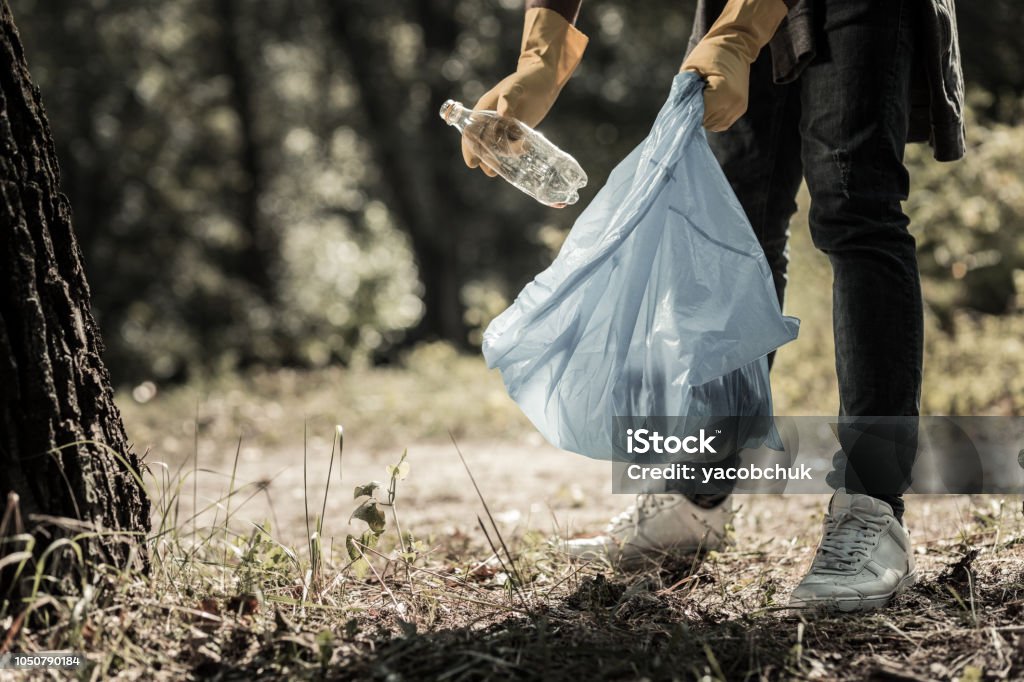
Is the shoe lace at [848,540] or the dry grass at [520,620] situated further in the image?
the shoe lace at [848,540]

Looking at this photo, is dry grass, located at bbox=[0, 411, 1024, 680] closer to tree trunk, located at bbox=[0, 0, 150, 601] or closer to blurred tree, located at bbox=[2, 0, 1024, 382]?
tree trunk, located at bbox=[0, 0, 150, 601]

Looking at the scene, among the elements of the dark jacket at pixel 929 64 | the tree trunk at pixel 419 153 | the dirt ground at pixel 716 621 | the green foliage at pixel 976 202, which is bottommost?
the dirt ground at pixel 716 621

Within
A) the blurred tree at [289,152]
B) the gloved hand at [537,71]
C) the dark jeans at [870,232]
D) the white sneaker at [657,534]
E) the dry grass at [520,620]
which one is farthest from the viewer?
the blurred tree at [289,152]

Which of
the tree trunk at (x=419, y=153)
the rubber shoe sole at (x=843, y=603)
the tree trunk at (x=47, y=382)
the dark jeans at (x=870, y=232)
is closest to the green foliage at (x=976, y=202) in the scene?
the dark jeans at (x=870, y=232)

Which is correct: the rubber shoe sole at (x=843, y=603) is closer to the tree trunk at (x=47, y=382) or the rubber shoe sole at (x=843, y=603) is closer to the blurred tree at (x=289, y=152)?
the tree trunk at (x=47, y=382)

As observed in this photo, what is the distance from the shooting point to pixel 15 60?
1.57m

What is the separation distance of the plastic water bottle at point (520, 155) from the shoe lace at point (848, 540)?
86 cm

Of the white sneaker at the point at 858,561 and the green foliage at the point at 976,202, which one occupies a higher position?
the green foliage at the point at 976,202

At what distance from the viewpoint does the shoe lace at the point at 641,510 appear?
2115 mm

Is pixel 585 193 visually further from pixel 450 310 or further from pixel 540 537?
pixel 540 537

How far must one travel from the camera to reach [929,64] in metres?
1.86

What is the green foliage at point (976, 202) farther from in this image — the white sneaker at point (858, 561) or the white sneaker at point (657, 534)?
the white sneaker at point (858, 561)

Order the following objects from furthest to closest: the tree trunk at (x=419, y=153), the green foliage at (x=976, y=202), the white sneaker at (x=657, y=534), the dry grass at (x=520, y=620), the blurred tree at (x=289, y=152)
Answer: the tree trunk at (x=419, y=153), the blurred tree at (x=289, y=152), the green foliage at (x=976, y=202), the white sneaker at (x=657, y=534), the dry grass at (x=520, y=620)

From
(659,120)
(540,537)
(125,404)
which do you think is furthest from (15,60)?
(125,404)
